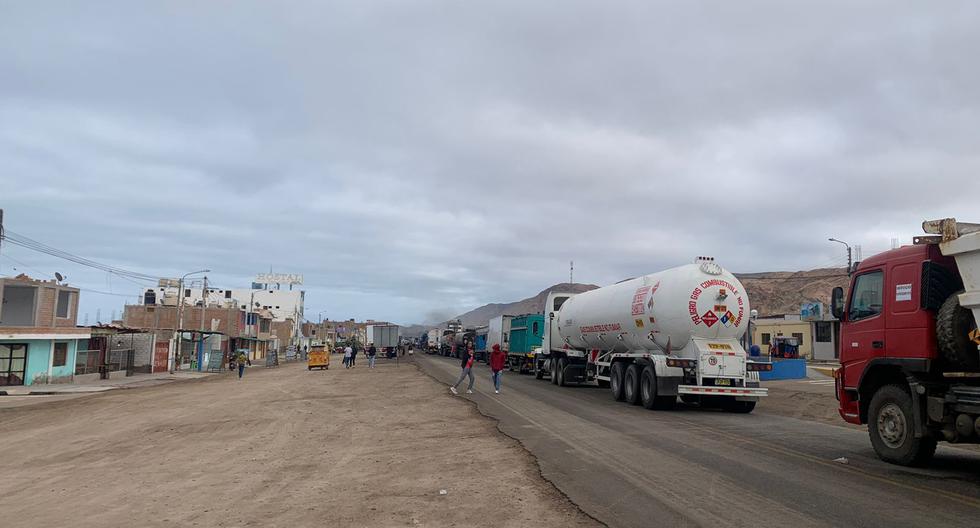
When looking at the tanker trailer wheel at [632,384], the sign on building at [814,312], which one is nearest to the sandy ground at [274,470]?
the tanker trailer wheel at [632,384]

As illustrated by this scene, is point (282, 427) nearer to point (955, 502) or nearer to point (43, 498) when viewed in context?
point (43, 498)

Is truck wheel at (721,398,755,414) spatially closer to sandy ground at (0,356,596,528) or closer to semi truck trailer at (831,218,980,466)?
semi truck trailer at (831,218,980,466)

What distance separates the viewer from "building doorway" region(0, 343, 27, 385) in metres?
30.1

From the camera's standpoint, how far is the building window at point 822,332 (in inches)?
2109

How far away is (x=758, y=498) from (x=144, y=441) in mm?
11253

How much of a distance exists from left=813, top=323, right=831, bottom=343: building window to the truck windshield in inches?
1890

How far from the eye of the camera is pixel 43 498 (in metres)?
8.18

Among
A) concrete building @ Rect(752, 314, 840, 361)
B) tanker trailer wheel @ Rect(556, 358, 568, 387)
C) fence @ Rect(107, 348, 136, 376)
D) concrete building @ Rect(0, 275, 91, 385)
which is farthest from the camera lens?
concrete building @ Rect(752, 314, 840, 361)

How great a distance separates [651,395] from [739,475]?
29.0 feet

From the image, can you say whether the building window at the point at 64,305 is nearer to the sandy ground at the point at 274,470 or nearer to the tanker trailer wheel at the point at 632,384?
the sandy ground at the point at 274,470

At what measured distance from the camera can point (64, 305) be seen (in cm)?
5169

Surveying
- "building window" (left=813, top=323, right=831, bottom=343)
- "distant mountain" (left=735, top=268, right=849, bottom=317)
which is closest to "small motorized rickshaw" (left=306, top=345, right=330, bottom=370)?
"building window" (left=813, top=323, right=831, bottom=343)

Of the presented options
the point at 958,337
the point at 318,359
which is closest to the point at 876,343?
the point at 958,337

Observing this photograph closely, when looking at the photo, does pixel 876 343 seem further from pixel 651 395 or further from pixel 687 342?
pixel 651 395
